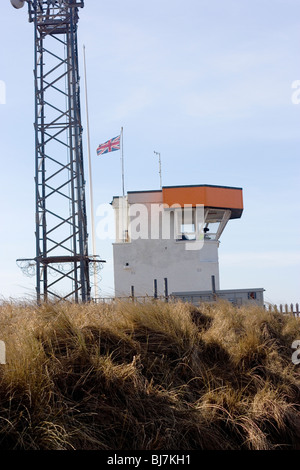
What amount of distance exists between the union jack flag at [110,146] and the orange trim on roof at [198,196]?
368 centimetres

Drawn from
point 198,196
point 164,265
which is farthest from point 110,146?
point 164,265

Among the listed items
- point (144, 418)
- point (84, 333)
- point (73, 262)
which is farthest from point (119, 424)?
point (73, 262)

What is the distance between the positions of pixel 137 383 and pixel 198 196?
25.6 meters

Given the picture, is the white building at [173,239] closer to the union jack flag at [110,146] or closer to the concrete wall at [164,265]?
the concrete wall at [164,265]

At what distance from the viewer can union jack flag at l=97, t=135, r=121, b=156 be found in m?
30.9

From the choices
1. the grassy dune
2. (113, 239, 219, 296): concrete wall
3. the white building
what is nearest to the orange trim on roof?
the white building

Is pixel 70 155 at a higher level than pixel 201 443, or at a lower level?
higher

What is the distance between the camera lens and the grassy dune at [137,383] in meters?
6.03

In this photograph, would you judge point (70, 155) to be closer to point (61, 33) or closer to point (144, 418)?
point (61, 33)

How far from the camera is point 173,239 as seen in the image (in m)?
32.5

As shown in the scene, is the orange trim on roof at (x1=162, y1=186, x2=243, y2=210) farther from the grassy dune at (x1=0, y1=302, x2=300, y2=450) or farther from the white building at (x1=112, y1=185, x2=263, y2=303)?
the grassy dune at (x1=0, y1=302, x2=300, y2=450)

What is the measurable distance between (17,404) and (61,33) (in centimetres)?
2147

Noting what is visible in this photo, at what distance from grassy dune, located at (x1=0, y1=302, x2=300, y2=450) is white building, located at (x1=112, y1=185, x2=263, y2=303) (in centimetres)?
2148

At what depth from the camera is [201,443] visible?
22.1ft
